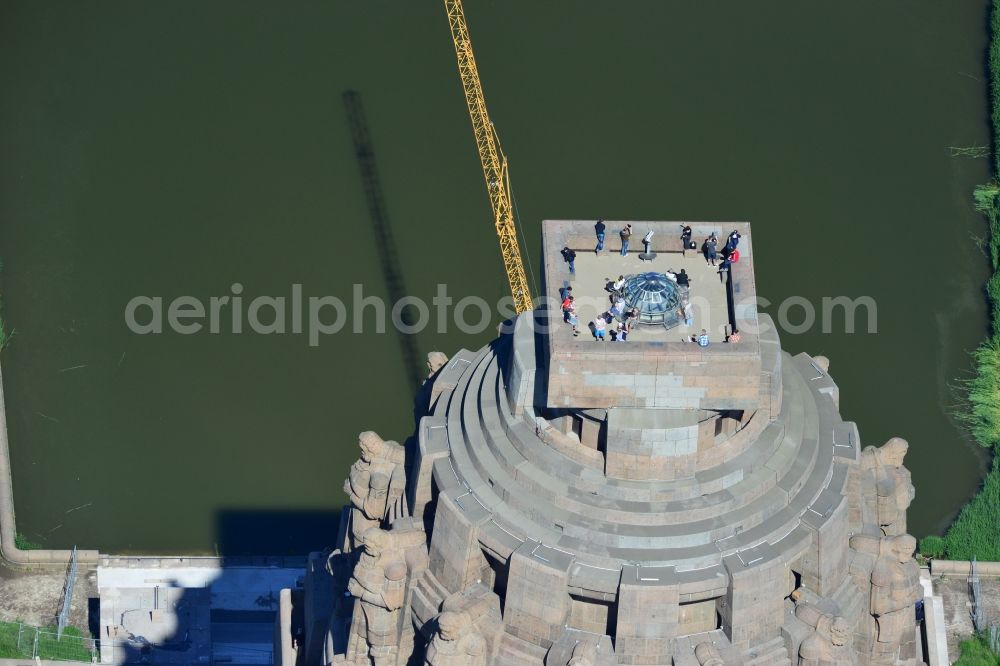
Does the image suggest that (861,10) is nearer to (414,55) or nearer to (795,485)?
(414,55)

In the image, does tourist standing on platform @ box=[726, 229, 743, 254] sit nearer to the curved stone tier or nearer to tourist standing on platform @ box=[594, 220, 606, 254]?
tourist standing on platform @ box=[594, 220, 606, 254]

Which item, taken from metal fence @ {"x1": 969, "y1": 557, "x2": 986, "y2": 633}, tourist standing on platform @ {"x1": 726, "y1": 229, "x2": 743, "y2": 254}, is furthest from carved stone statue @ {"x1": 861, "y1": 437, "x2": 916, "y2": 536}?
metal fence @ {"x1": 969, "y1": 557, "x2": 986, "y2": 633}

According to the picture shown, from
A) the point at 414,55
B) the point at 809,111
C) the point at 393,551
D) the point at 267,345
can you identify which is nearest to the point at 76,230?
the point at 267,345

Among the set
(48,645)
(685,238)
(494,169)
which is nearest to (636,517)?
(685,238)

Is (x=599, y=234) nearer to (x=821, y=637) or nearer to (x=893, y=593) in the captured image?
(x=821, y=637)

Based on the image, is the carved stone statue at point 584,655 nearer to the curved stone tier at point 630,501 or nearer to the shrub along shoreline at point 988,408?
the curved stone tier at point 630,501

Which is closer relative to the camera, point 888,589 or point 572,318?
point 572,318
